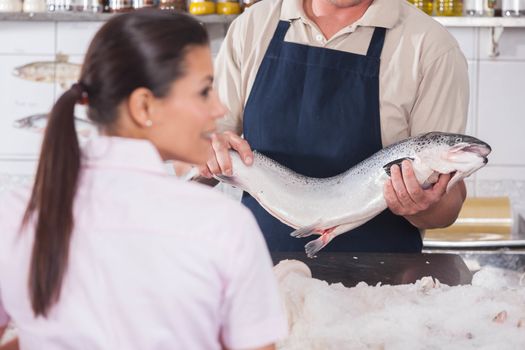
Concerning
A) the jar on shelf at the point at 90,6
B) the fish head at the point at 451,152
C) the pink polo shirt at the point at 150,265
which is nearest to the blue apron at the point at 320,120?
the fish head at the point at 451,152

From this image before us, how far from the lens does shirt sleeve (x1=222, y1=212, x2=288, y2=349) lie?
3.37 feet

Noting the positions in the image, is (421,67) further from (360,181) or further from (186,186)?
(186,186)

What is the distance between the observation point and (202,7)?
3.54 meters

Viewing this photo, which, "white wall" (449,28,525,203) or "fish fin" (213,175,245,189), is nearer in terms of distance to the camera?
"fish fin" (213,175,245,189)

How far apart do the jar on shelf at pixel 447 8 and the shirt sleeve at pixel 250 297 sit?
2636mm

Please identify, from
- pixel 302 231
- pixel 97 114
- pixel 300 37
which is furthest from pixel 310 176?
pixel 97 114

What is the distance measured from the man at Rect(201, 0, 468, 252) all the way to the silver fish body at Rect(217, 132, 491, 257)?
7 centimetres

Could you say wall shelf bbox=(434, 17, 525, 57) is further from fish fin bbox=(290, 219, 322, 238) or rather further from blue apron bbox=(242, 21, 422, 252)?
fish fin bbox=(290, 219, 322, 238)

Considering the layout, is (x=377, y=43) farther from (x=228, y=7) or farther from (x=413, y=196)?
(x=228, y=7)

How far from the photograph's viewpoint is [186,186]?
41.1 inches

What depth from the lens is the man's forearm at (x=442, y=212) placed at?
2.24m

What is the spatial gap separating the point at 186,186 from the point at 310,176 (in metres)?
1.30

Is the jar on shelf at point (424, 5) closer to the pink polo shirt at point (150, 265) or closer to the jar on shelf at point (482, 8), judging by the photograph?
the jar on shelf at point (482, 8)

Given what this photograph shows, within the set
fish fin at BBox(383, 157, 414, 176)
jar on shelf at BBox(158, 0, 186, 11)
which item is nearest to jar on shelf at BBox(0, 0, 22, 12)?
jar on shelf at BBox(158, 0, 186, 11)
